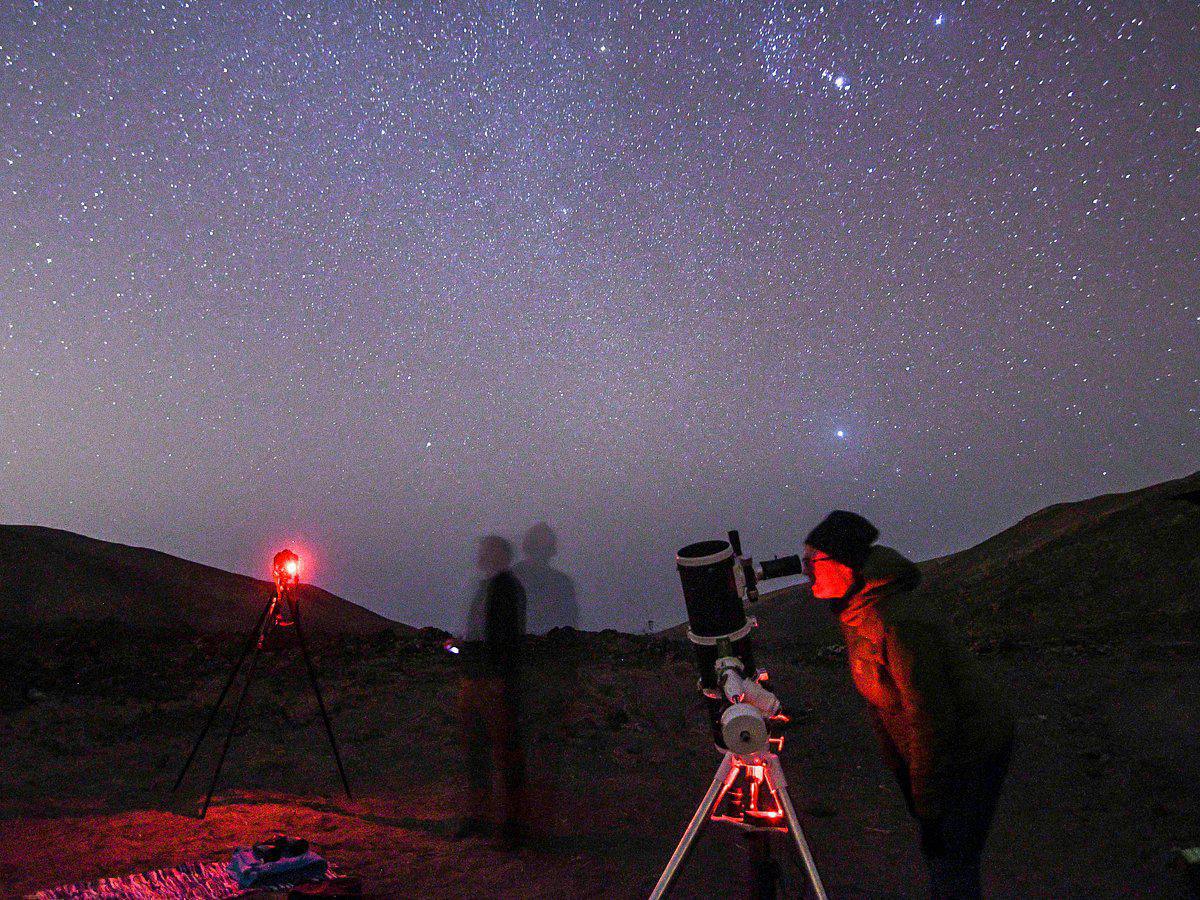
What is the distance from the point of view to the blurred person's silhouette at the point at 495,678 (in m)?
5.51

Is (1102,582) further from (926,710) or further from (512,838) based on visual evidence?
(926,710)

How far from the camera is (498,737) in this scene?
560 centimetres

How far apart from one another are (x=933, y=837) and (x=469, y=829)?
392cm

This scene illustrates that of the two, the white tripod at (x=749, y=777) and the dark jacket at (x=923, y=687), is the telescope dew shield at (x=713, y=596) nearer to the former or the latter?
the white tripod at (x=749, y=777)

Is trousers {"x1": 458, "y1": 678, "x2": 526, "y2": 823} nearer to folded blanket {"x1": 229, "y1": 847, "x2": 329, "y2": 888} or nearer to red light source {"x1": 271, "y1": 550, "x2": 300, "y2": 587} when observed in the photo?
folded blanket {"x1": 229, "y1": 847, "x2": 329, "y2": 888}

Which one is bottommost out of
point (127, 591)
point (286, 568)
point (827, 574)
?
point (827, 574)

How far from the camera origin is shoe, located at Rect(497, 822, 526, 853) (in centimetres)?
519

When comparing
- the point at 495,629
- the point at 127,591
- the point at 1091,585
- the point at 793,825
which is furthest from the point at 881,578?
the point at 127,591

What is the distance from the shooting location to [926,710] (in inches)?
107

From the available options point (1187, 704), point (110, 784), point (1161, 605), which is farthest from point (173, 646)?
point (1161, 605)

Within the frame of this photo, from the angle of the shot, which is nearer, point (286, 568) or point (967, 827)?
point (967, 827)

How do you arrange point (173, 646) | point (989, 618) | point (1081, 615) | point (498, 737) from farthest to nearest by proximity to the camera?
point (989, 618) < point (1081, 615) < point (173, 646) < point (498, 737)

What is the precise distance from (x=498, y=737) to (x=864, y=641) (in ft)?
11.8

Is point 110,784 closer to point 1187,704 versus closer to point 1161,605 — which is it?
point 1187,704
